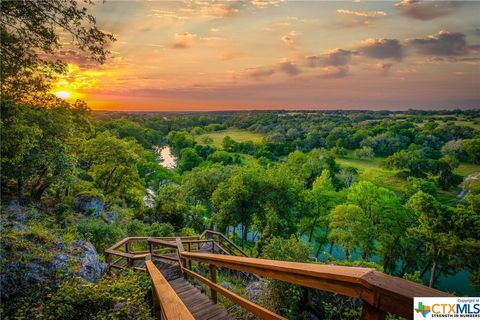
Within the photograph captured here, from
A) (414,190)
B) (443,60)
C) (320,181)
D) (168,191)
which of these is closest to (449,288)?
(414,190)

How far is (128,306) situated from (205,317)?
76.2 inches

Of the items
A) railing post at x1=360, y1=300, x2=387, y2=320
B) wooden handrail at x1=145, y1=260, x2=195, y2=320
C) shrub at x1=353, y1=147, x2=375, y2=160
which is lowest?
shrub at x1=353, y1=147, x2=375, y2=160

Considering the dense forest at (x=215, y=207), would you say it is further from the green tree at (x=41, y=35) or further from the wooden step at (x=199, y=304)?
the green tree at (x=41, y=35)

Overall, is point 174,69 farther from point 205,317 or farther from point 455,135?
point 455,135

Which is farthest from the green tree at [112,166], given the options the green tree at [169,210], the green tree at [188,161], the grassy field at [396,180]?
the grassy field at [396,180]

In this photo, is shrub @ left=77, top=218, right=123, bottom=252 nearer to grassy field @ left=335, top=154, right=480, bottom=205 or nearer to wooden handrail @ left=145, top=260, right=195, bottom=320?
wooden handrail @ left=145, top=260, right=195, bottom=320

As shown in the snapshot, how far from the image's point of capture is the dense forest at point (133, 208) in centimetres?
652

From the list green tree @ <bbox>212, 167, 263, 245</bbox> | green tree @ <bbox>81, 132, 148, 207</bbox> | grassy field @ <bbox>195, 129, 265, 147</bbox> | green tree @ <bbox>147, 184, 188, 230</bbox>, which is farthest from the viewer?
grassy field @ <bbox>195, 129, 265, 147</bbox>

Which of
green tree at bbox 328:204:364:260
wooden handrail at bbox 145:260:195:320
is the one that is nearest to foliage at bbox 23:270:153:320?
wooden handrail at bbox 145:260:195:320

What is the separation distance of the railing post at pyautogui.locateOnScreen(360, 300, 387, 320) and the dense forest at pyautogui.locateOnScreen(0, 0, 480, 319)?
16.0ft

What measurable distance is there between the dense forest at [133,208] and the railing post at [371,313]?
487 centimetres

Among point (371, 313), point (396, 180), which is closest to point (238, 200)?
point (371, 313)

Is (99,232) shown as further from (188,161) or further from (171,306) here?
(188,161)

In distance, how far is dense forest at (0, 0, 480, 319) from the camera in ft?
21.4
